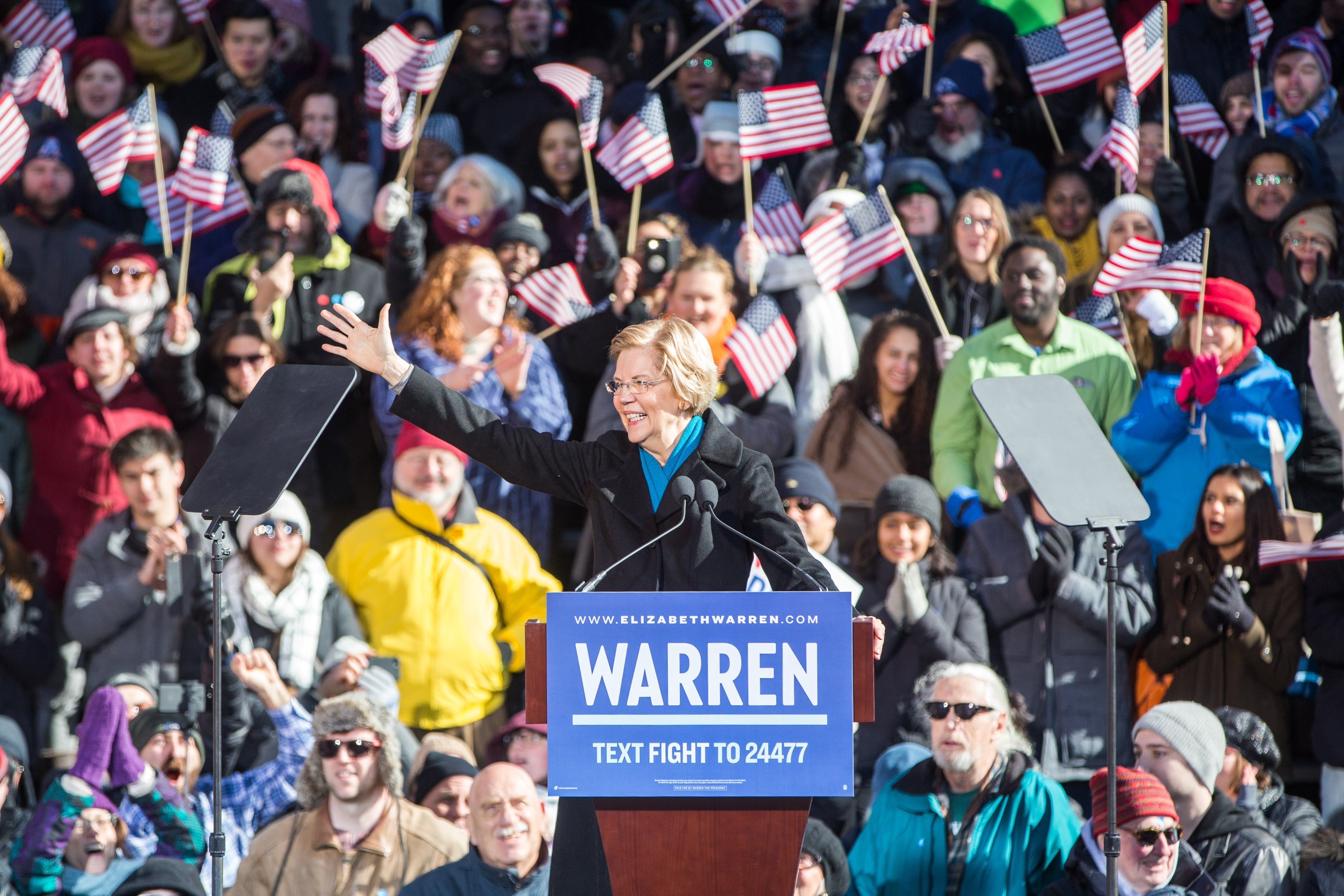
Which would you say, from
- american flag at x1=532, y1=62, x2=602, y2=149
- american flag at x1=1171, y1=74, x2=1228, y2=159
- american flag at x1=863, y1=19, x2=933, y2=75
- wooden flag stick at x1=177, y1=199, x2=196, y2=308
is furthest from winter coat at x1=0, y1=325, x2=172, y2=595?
american flag at x1=1171, y1=74, x2=1228, y2=159

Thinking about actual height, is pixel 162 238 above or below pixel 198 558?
above

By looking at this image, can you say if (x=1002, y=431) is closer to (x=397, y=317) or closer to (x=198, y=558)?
(x=198, y=558)

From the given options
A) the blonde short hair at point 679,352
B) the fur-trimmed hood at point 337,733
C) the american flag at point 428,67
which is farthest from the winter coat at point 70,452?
the blonde short hair at point 679,352

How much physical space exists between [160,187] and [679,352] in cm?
491

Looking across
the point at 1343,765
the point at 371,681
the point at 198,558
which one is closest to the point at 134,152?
the point at 198,558

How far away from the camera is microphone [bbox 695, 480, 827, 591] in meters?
3.56

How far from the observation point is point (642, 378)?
370 centimetres

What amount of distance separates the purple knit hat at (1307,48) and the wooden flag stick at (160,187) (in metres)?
5.04

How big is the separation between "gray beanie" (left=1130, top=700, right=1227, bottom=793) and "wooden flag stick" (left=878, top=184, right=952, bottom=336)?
2.24 metres

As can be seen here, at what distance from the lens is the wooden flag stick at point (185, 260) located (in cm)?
756

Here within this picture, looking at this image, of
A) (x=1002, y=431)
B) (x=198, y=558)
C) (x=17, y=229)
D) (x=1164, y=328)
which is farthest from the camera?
(x=17, y=229)

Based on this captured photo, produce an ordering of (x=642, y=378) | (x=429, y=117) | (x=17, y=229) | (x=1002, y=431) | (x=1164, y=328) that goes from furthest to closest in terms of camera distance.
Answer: (x=429, y=117), (x=17, y=229), (x=1164, y=328), (x=1002, y=431), (x=642, y=378)

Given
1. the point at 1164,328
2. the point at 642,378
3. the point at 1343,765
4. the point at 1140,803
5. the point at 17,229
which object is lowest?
the point at 1343,765

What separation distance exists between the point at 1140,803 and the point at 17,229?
5653 mm
